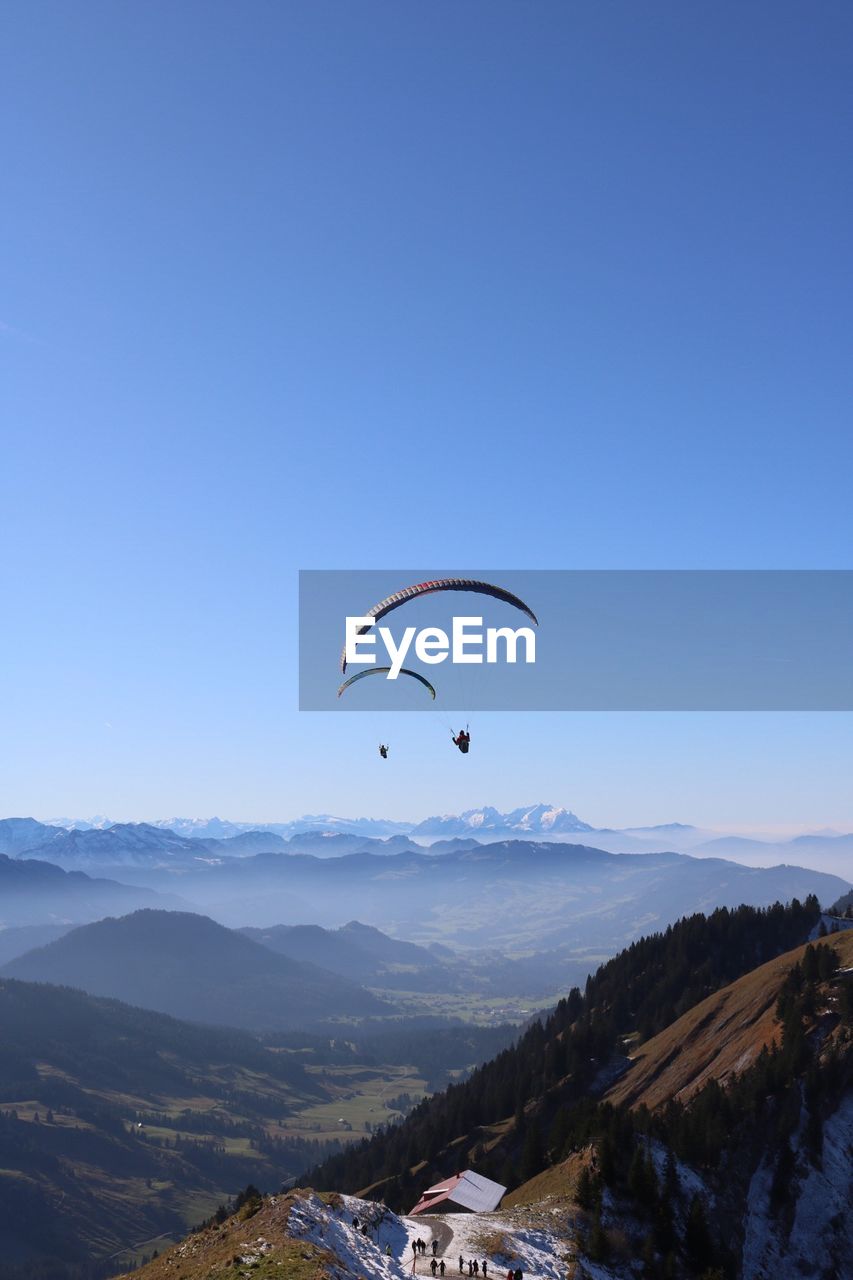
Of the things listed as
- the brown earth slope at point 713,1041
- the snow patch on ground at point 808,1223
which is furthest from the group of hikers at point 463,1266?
the brown earth slope at point 713,1041

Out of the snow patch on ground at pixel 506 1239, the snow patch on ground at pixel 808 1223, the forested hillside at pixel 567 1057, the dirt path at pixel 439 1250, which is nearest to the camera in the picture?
the dirt path at pixel 439 1250

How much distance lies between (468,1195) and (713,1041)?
5737 centimetres

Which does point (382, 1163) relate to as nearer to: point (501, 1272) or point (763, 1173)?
point (763, 1173)

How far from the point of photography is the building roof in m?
71.2

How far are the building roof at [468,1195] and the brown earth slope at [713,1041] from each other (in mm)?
40315

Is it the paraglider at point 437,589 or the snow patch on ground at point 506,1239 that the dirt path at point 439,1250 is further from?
the paraglider at point 437,589

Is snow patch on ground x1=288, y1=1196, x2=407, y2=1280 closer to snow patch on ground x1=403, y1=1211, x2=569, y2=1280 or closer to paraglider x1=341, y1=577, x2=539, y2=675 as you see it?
snow patch on ground x1=403, y1=1211, x2=569, y2=1280

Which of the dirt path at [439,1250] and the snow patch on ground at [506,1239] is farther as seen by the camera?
the snow patch on ground at [506,1239]

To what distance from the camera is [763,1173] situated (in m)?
81.9

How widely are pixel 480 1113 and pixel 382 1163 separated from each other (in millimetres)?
25428

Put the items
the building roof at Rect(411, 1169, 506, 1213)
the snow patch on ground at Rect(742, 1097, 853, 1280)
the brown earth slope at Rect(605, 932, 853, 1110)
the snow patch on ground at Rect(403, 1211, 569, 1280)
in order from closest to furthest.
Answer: the snow patch on ground at Rect(403, 1211, 569, 1280)
the building roof at Rect(411, 1169, 506, 1213)
the snow patch on ground at Rect(742, 1097, 853, 1280)
the brown earth slope at Rect(605, 932, 853, 1110)

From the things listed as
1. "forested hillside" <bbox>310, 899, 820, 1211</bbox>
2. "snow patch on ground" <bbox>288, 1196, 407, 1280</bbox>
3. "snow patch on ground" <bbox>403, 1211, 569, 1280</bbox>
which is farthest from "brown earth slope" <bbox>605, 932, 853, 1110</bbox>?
"snow patch on ground" <bbox>288, 1196, 407, 1280</bbox>

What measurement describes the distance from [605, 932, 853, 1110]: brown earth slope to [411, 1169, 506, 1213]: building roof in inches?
1587

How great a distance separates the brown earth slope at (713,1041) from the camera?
107 metres
